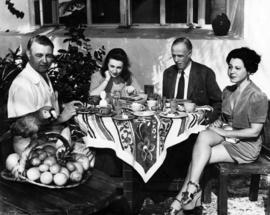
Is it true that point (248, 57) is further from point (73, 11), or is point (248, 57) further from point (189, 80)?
point (73, 11)

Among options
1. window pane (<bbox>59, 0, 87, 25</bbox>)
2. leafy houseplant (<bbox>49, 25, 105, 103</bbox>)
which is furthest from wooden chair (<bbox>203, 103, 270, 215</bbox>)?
window pane (<bbox>59, 0, 87, 25</bbox>)

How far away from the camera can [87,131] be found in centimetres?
422

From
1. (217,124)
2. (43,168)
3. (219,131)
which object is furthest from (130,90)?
(43,168)

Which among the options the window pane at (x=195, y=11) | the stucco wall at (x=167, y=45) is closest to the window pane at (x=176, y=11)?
the window pane at (x=195, y=11)

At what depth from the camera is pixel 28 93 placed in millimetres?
3990

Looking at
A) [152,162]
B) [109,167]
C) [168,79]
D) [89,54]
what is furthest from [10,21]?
[152,162]

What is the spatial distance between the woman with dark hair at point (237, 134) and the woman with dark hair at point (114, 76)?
1.29 m

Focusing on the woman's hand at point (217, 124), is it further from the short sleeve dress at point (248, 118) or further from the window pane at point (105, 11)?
the window pane at point (105, 11)

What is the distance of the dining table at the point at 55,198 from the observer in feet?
9.70

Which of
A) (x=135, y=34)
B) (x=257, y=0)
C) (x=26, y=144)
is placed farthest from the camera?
(x=135, y=34)

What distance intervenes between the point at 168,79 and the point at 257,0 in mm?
1906

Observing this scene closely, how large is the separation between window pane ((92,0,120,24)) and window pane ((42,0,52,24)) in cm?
71

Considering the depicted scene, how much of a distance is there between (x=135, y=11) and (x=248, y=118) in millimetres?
3512

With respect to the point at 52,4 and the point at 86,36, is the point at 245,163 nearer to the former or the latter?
the point at 86,36
